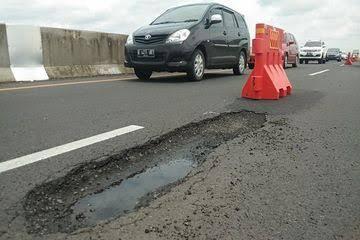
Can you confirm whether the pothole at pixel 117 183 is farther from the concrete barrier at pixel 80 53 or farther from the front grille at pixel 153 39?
the concrete barrier at pixel 80 53

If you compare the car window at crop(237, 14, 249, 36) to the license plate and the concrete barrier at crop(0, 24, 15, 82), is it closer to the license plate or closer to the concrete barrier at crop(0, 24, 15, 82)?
the license plate

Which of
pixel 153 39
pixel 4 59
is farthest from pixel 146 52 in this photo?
pixel 4 59

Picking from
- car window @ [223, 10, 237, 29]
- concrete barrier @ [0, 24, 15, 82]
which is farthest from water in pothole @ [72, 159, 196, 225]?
car window @ [223, 10, 237, 29]

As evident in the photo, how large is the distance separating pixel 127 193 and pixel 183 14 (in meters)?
8.56

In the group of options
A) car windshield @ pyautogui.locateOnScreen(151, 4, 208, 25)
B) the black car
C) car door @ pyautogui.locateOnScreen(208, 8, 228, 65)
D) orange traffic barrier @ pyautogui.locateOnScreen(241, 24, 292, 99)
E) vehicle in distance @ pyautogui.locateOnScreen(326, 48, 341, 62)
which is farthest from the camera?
vehicle in distance @ pyautogui.locateOnScreen(326, 48, 341, 62)

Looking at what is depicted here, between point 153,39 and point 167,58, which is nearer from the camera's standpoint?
point 167,58

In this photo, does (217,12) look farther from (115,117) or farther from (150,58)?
(115,117)

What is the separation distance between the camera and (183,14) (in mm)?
11008

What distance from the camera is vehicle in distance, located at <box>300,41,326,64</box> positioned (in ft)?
116

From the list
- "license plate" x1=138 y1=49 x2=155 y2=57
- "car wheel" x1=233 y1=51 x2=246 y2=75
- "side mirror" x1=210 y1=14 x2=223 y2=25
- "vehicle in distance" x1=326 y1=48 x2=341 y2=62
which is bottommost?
"vehicle in distance" x1=326 y1=48 x2=341 y2=62

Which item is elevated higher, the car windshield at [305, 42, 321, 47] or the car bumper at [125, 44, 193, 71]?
the car windshield at [305, 42, 321, 47]

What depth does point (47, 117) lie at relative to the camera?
211 inches

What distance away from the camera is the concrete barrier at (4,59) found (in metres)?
9.81

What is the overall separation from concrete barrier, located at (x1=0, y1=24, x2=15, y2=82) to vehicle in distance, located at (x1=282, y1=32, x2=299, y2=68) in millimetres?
14924
